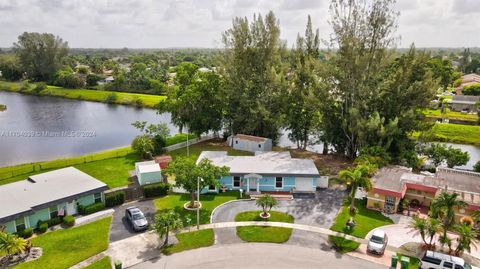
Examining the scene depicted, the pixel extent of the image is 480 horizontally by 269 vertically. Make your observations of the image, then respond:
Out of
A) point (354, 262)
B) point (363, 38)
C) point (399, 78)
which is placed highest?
point (363, 38)

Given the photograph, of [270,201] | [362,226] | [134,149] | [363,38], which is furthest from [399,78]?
[134,149]

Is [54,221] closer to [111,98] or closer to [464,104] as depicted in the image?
[111,98]

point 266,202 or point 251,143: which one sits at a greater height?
point 251,143

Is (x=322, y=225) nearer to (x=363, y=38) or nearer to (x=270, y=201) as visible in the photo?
(x=270, y=201)

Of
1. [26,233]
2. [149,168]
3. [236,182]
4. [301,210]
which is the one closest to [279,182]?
[236,182]

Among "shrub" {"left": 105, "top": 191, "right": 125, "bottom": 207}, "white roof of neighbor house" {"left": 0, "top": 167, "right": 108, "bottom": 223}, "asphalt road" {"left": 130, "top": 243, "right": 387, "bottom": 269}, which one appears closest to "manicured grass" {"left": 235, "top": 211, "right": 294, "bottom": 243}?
"asphalt road" {"left": 130, "top": 243, "right": 387, "bottom": 269}

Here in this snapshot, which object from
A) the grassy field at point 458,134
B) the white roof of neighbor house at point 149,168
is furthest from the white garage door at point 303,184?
the grassy field at point 458,134
